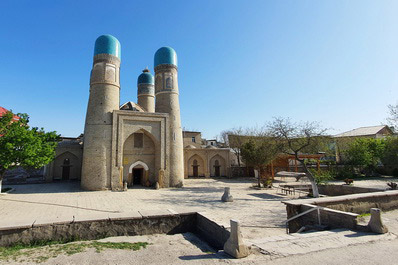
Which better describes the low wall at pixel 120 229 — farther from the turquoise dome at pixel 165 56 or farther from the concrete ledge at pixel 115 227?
the turquoise dome at pixel 165 56

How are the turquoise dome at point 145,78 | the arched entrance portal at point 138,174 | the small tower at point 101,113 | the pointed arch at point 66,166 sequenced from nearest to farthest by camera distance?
the small tower at point 101,113
the arched entrance portal at point 138,174
the pointed arch at point 66,166
the turquoise dome at point 145,78

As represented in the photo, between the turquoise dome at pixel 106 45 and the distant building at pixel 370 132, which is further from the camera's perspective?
the distant building at pixel 370 132

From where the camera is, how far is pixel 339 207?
791cm

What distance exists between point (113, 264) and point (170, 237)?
2430mm

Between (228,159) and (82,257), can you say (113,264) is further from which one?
(228,159)

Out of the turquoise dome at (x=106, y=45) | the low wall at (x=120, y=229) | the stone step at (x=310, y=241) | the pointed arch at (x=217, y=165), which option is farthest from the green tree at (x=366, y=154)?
the turquoise dome at (x=106, y=45)

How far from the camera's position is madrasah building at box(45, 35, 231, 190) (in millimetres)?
17547

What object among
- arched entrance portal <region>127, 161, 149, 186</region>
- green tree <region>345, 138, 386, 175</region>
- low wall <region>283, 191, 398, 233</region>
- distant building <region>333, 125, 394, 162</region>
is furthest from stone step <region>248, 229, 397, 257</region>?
distant building <region>333, 125, 394, 162</region>

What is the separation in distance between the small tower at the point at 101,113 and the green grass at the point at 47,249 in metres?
11.8

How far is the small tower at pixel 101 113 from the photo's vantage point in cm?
1719

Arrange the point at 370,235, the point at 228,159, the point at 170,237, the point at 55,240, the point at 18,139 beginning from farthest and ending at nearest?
the point at 228,159, the point at 18,139, the point at 170,237, the point at 55,240, the point at 370,235

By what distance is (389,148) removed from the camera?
76.5ft

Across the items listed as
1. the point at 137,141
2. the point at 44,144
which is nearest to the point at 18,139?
the point at 44,144

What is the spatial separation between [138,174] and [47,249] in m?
15.5
